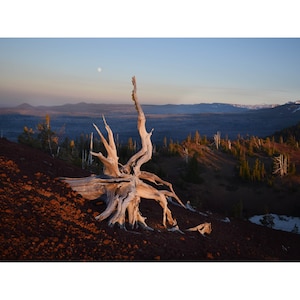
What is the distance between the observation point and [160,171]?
32.9 feet

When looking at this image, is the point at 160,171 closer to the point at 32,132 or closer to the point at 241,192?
the point at 241,192

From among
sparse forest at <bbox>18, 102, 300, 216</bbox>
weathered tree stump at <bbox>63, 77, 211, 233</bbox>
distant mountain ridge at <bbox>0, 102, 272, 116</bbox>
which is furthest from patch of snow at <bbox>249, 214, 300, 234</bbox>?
weathered tree stump at <bbox>63, 77, 211, 233</bbox>

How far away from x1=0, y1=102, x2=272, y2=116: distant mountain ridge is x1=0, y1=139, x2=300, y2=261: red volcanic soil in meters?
2.19

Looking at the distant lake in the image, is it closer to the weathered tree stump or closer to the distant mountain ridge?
the distant mountain ridge

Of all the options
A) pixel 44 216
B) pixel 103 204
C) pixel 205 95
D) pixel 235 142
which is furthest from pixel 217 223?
pixel 235 142

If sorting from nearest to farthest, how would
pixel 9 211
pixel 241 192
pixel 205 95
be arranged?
pixel 9 211 → pixel 205 95 → pixel 241 192

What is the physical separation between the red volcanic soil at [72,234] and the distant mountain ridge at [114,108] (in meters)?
2.19

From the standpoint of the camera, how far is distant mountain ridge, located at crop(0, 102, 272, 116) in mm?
6762

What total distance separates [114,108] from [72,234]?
12.9ft

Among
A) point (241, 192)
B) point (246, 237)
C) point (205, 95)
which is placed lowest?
point (241, 192)

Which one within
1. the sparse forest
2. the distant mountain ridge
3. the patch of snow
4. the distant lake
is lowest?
the patch of snow

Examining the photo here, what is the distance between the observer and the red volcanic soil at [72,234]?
3258 millimetres

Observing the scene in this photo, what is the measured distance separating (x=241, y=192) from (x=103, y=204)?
711 cm

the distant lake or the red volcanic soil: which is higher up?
the distant lake
